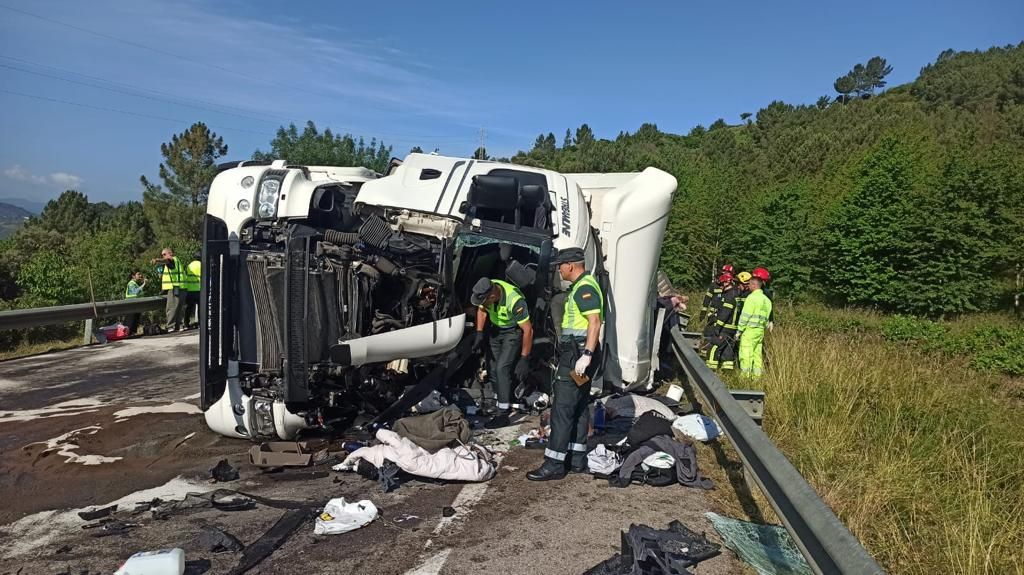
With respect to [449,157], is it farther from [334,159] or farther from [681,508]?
[334,159]

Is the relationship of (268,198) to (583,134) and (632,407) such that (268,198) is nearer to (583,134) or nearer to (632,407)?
(632,407)

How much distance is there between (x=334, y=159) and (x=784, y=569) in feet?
124

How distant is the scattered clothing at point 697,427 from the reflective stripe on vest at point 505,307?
1628 mm

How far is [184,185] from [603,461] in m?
41.0

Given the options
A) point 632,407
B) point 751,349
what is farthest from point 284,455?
point 751,349

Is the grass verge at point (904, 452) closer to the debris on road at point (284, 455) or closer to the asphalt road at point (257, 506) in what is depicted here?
the asphalt road at point (257, 506)

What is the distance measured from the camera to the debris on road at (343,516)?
11.7ft

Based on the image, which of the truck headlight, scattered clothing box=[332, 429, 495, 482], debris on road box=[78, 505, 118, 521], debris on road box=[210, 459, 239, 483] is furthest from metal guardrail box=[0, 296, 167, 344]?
scattered clothing box=[332, 429, 495, 482]

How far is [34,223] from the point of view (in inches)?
1661

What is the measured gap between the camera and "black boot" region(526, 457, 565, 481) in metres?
4.54

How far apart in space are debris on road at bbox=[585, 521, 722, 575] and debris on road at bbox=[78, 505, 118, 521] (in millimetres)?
2665

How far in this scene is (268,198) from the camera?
17.0 ft

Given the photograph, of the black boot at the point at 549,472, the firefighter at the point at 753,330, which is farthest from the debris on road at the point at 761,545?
the firefighter at the point at 753,330

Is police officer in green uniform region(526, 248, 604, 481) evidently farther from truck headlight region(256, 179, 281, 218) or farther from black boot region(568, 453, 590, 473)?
truck headlight region(256, 179, 281, 218)
